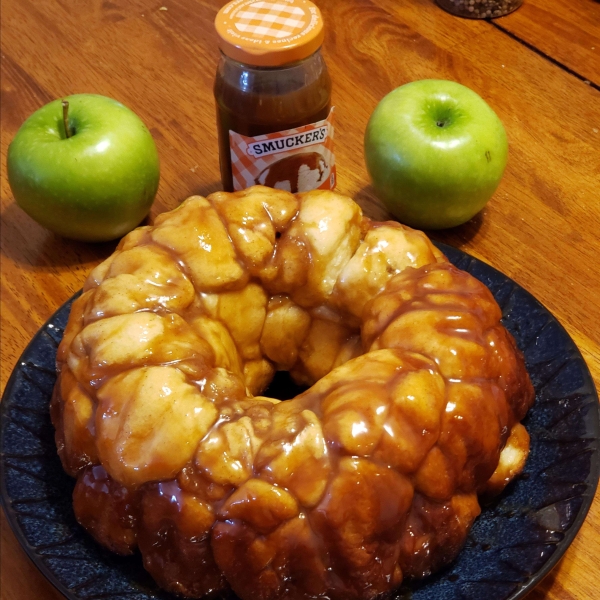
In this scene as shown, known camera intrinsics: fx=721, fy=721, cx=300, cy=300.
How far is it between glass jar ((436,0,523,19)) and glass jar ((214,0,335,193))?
670 mm

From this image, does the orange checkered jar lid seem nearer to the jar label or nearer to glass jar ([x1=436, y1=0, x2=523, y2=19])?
the jar label

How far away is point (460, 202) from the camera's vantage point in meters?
1.09

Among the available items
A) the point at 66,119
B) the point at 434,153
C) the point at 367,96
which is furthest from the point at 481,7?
the point at 66,119

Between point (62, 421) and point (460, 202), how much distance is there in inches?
26.1

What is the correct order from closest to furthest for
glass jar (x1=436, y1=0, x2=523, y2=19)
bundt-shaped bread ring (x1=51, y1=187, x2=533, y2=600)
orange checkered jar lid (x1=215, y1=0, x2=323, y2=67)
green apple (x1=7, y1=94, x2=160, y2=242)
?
bundt-shaped bread ring (x1=51, y1=187, x2=533, y2=600) → orange checkered jar lid (x1=215, y1=0, x2=323, y2=67) → green apple (x1=7, y1=94, x2=160, y2=242) → glass jar (x1=436, y1=0, x2=523, y2=19)

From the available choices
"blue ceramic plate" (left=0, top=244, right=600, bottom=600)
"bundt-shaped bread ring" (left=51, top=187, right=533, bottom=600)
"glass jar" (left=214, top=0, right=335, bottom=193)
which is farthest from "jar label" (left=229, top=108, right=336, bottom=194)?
"blue ceramic plate" (left=0, top=244, right=600, bottom=600)

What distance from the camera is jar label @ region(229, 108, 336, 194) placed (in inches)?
38.7

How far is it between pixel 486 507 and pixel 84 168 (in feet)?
2.33

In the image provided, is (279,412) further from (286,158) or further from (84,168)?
(84,168)

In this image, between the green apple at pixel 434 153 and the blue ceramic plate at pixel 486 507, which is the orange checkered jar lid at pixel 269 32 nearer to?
the green apple at pixel 434 153

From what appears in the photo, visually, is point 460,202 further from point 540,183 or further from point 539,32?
point 539,32

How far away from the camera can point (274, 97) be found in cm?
96

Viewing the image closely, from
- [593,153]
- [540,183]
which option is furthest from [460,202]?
[593,153]

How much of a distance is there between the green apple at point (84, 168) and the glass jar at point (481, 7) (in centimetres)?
79
